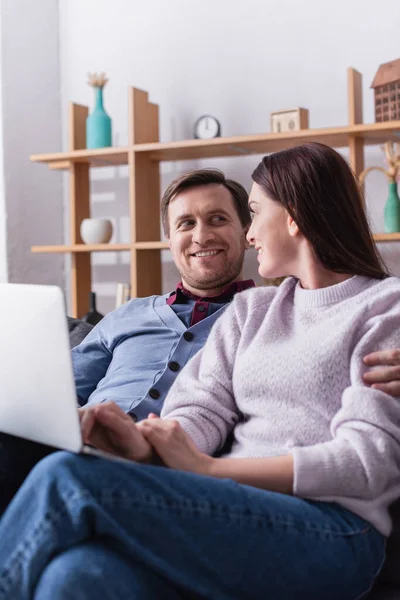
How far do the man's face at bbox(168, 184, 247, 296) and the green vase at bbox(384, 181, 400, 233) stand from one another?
106 centimetres

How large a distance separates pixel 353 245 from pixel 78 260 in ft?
7.58

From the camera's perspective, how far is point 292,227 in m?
1.53

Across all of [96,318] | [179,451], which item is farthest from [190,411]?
[96,318]

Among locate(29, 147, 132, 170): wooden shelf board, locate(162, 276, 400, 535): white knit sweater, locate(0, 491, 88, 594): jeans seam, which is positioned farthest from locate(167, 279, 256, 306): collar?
locate(29, 147, 132, 170): wooden shelf board

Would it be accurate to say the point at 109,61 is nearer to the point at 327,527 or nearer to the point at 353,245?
the point at 353,245

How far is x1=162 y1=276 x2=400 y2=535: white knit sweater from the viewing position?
4.11ft

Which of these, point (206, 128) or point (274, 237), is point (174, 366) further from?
point (206, 128)

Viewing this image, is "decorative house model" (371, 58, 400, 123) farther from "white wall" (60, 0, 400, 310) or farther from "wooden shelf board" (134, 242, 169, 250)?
"wooden shelf board" (134, 242, 169, 250)

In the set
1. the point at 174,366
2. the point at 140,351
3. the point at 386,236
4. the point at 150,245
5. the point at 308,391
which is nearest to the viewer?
the point at 308,391

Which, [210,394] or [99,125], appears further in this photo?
[99,125]

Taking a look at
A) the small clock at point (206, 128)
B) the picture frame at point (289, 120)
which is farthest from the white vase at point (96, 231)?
the picture frame at point (289, 120)

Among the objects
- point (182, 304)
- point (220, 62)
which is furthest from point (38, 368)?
point (220, 62)

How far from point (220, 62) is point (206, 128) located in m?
0.31

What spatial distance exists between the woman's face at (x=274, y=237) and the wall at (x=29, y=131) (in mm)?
2339
